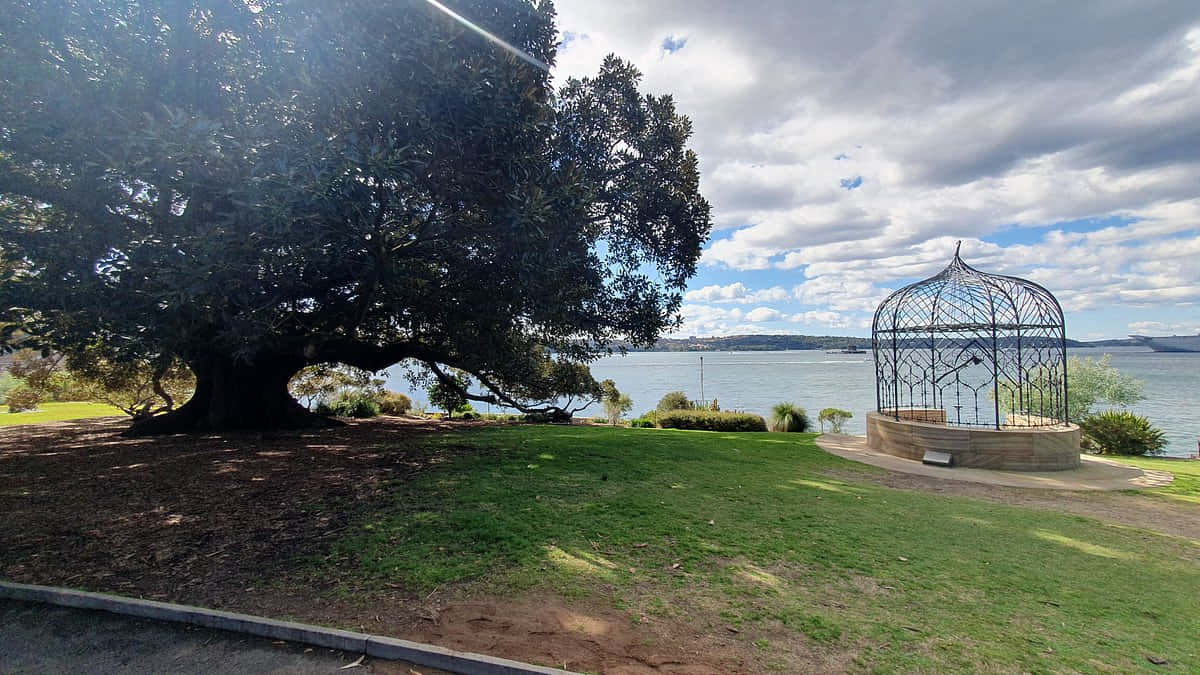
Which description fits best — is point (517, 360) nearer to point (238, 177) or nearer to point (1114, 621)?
point (238, 177)

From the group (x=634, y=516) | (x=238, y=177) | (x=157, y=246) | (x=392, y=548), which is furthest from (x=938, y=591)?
(x=157, y=246)

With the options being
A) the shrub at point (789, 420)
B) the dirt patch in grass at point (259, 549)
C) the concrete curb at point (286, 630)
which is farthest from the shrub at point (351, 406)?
the concrete curb at point (286, 630)

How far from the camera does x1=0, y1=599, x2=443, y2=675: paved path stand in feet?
9.44

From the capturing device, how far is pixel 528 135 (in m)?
6.96

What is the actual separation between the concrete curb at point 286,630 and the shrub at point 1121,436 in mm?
16901

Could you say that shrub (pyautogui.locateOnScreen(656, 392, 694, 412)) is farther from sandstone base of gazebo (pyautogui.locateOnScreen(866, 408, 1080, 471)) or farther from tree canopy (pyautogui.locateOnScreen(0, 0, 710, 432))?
tree canopy (pyautogui.locateOnScreen(0, 0, 710, 432))

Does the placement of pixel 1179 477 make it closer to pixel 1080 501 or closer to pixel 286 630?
pixel 1080 501

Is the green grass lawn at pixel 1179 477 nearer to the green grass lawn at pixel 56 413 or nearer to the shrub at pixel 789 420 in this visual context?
the shrub at pixel 789 420

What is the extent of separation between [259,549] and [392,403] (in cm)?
1735

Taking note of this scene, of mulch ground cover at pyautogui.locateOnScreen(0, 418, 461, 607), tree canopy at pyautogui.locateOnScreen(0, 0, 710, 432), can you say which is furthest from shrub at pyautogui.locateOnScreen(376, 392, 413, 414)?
tree canopy at pyautogui.locateOnScreen(0, 0, 710, 432)

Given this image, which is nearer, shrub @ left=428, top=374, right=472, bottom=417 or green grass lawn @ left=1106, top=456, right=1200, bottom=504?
green grass lawn @ left=1106, top=456, right=1200, bottom=504

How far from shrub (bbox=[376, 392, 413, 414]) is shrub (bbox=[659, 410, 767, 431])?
10800mm

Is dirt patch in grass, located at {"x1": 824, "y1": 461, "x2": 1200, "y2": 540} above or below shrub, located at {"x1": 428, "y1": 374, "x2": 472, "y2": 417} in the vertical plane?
below

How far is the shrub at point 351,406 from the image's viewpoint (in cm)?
1850
